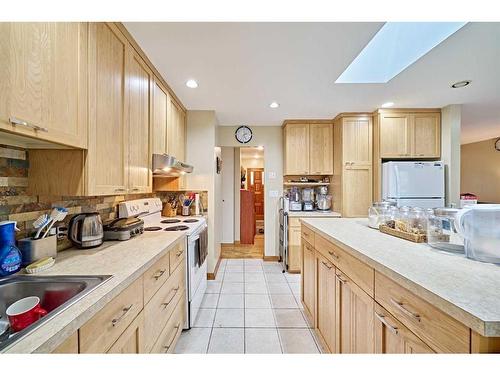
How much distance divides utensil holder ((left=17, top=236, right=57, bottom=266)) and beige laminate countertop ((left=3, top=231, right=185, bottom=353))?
0.27 ft

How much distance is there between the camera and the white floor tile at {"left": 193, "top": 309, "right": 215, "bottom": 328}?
2078 mm

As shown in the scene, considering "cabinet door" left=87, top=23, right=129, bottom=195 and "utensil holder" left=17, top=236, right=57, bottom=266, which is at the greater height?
"cabinet door" left=87, top=23, right=129, bottom=195

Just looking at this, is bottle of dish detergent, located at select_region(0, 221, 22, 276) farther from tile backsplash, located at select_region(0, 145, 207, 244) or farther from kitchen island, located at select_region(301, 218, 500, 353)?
kitchen island, located at select_region(301, 218, 500, 353)

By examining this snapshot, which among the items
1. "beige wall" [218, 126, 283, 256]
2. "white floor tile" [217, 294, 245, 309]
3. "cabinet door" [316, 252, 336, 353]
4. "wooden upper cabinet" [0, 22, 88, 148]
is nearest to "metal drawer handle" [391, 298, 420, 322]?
"cabinet door" [316, 252, 336, 353]

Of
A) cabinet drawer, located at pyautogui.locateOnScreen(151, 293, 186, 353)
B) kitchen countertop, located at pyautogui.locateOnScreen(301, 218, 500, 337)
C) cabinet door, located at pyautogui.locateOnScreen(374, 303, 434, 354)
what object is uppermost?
kitchen countertop, located at pyautogui.locateOnScreen(301, 218, 500, 337)

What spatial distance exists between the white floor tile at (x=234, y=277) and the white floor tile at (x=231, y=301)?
0.45 meters

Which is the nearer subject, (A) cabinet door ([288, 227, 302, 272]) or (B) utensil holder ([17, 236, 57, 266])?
(B) utensil holder ([17, 236, 57, 266])

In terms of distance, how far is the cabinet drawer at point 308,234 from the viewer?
197 cm

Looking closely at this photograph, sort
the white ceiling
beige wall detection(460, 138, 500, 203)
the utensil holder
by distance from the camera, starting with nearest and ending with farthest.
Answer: the utensil holder → the white ceiling → beige wall detection(460, 138, 500, 203)

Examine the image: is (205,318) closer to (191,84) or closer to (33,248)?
(33,248)

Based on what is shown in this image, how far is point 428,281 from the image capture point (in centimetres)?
78

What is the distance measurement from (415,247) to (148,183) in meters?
2.07

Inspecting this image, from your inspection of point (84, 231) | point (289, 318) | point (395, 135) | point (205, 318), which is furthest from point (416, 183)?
point (84, 231)
